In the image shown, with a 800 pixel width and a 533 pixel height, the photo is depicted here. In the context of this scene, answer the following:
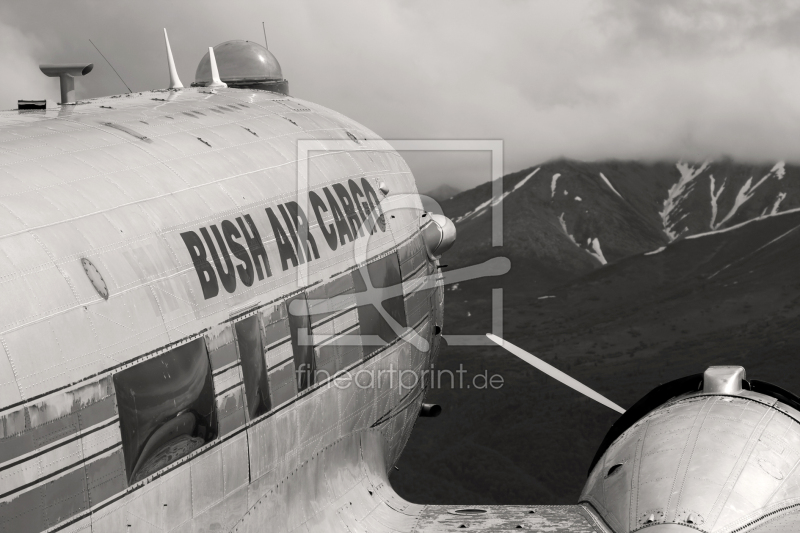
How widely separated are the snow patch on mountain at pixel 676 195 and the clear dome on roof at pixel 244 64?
148 metres

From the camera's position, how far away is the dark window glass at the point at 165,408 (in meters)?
8.30

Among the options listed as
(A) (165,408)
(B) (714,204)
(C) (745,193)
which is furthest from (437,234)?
(C) (745,193)

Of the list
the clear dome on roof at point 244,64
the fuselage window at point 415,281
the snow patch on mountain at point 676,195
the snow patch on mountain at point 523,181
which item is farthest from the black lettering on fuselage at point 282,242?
the snow patch on mountain at point 523,181

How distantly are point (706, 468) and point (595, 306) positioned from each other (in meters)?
102

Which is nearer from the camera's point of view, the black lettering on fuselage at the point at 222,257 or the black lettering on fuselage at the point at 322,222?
the black lettering on fuselage at the point at 222,257

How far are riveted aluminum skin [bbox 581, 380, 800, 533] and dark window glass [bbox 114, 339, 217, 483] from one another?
5.03m

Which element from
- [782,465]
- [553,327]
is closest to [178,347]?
[782,465]

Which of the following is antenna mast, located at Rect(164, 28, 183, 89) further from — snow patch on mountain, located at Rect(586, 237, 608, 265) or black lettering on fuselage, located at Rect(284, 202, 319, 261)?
snow patch on mountain, located at Rect(586, 237, 608, 265)

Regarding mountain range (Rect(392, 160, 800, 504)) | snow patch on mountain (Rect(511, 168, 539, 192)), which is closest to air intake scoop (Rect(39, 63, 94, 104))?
mountain range (Rect(392, 160, 800, 504))

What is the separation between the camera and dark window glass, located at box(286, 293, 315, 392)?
35.4ft

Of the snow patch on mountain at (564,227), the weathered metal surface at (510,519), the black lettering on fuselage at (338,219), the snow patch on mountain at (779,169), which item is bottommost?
the snow patch on mountain at (564,227)

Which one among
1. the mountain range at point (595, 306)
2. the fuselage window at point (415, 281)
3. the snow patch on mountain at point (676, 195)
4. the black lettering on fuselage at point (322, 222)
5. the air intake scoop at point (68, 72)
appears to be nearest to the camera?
the black lettering on fuselage at point (322, 222)

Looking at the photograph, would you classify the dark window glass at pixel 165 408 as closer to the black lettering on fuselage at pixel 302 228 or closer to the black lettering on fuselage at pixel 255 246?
the black lettering on fuselage at pixel 255 246

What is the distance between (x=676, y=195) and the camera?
6752 inches
